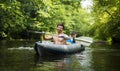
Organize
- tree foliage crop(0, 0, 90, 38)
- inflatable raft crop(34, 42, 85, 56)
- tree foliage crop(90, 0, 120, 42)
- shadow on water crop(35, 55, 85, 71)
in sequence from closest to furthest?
shadow on water crop(35, 55, 85, 71), inflatable raft crop(34, 42, 85, 56), tree foliage crop(0, 0, 90, 38), tree foliage crop(90, 0, 120, 42)

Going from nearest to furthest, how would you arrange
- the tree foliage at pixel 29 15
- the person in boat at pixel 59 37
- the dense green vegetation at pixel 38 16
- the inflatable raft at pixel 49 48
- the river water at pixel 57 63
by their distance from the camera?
the river water at pixel 57 63 < the inflatable raft at pixel 49 48 < the person in boat at pixel 59 37 < the tree foliage at pixel 29 15 < the dense green vegetation at pixel 38 16

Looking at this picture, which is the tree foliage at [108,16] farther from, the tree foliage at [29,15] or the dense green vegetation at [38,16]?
the tree foliage at [29,15]

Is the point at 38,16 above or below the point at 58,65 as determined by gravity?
above

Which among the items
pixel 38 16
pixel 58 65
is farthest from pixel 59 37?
pixel 38 16

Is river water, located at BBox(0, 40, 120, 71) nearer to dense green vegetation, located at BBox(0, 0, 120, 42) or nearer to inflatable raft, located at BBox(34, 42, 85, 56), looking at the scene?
inflatable raft, located at BBox(34, 42, 85, 56)

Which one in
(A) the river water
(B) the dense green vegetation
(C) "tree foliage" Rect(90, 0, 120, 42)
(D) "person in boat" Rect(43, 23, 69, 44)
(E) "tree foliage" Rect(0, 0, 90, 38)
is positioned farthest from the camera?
(C) "tree foliage" Rect(90, 0, 120, 42)

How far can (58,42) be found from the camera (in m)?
13.5

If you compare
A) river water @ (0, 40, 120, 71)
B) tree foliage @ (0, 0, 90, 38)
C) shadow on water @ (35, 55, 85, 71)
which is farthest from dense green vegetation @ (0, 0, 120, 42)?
shadow on water @ (35, 55, 85, 71)

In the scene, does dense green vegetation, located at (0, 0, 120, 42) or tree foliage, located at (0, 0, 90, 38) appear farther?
dense green vegetation, located at (0, 0, 120, 42)

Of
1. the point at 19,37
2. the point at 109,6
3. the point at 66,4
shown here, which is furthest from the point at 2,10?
the point at 66,4

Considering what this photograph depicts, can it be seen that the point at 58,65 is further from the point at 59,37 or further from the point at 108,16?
the point at 108,16

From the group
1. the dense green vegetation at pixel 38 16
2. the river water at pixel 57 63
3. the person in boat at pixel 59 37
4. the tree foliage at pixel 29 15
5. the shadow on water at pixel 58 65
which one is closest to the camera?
the shadow on water at pixel 58 65

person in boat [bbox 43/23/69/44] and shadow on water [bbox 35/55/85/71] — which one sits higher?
person in boat [bbox 43/23/69/44]

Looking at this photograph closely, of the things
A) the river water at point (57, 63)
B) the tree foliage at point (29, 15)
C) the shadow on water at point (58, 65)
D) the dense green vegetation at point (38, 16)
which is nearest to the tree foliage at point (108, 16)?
the dense green vegetation at point (38, 16)
